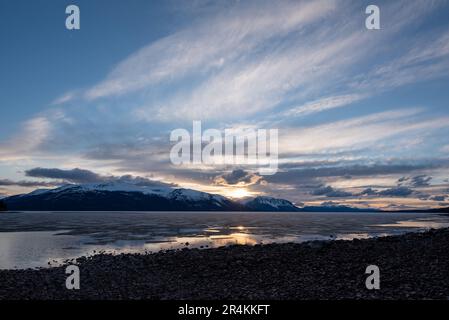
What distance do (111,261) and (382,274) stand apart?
19462 millimetres

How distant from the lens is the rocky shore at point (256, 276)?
58.2 ft

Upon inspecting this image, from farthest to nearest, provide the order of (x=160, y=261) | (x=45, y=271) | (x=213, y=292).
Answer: (x=160, y=261) → (x=45, y=271) → (x=213, y=292)

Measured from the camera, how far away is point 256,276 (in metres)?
21.7

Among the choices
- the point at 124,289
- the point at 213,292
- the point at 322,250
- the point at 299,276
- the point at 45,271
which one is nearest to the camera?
the point at 213,292

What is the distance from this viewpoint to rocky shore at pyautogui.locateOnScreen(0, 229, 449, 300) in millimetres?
17750

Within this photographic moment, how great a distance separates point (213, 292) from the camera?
18344 millimetres

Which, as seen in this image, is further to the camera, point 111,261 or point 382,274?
point 111,261
